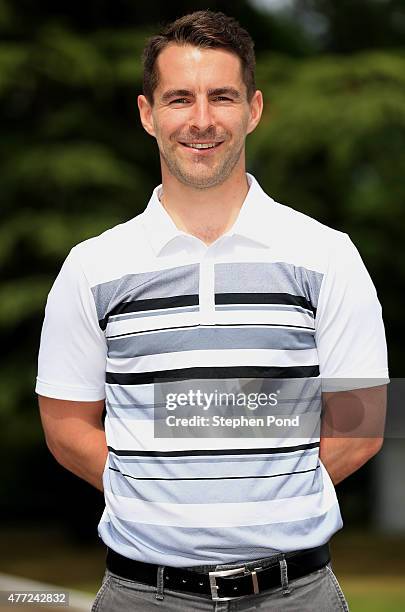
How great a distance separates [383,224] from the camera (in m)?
14.6

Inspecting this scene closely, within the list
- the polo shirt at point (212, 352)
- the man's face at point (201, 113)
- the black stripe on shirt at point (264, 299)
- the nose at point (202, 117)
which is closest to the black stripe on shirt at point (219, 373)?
the polo shirt at point (212, 352)

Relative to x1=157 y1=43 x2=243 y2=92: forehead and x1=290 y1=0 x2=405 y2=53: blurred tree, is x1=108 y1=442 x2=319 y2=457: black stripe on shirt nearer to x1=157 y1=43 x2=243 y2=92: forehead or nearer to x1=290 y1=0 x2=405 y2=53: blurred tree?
x1=157 y1=43 x2=243 y2=92: forehead

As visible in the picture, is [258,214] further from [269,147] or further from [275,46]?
[275,46]

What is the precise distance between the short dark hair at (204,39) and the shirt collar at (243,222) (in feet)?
0.98

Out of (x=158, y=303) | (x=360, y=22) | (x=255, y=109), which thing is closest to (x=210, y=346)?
(x=158, y=303)

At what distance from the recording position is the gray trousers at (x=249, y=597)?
3.04m

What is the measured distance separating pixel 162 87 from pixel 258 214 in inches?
17.8

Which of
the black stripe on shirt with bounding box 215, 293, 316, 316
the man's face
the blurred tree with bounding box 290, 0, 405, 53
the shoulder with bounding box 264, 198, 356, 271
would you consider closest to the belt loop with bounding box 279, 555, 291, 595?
the black stripe on shirt with bounding box 215, 293, 316, 316

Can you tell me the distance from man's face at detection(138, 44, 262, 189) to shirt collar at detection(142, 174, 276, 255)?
0.12m

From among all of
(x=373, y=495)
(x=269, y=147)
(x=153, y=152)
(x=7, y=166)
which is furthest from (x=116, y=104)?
(x=373, y=495)

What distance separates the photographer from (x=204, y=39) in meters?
3.27

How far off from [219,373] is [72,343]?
0.48 m

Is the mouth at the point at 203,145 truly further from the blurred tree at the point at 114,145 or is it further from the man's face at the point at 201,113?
the blurred tree at the point at 114,145

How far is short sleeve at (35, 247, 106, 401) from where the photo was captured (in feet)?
10.8
